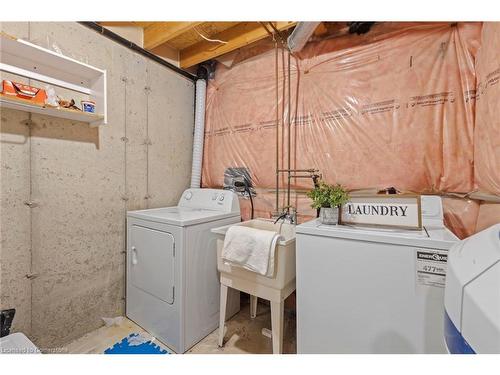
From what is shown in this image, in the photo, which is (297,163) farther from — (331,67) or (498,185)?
(498,185)

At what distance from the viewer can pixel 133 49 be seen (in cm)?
201

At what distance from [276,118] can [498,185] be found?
155 centimetres

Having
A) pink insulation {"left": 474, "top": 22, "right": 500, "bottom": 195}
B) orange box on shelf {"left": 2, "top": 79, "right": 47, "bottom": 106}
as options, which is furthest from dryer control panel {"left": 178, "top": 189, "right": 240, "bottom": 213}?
pink insulation {"left": 474, "top": 22, "right": 500, "bottom": 195}

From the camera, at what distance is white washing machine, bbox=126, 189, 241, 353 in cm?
160

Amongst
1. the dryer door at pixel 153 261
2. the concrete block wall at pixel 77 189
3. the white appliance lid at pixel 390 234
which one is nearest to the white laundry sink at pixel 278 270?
the white appliance lid at pixel 390 234

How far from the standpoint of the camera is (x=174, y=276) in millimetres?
1612

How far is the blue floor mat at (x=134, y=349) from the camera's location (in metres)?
1.57

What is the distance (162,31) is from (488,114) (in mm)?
2432

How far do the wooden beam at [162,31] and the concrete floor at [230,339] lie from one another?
8.27ft

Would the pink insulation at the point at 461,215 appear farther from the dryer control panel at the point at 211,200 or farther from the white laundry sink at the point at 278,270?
the dryer control panel at the point at 211,200

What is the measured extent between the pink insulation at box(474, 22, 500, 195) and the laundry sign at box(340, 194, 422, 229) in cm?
38

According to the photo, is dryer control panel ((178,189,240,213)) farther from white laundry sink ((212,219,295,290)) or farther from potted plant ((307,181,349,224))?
potted plant ((307,181,349,224))

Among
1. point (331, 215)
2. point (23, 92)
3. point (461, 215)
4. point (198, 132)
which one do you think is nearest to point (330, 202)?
point (331, 215)
